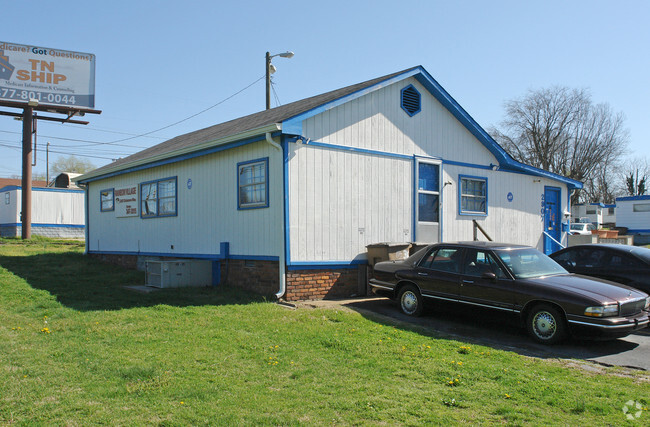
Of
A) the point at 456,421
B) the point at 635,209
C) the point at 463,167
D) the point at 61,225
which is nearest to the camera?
the point at 456,421

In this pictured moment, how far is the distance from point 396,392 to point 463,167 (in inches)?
414

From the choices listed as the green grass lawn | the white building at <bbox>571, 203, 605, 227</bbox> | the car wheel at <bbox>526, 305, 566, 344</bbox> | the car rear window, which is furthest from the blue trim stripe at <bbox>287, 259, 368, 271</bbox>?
the white building at <bbox>571, 203, 605, 227</bbox>

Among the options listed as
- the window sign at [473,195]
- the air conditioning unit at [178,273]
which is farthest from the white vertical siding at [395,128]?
the air conditioning unit at [178,273]

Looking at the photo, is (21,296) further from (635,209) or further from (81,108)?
(635,209)

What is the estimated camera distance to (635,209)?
3928 centimetres

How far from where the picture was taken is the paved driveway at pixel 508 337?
23.3ft

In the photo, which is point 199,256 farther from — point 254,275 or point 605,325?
point 605,325

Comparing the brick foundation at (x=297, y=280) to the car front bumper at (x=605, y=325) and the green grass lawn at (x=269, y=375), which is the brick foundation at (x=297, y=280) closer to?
the green grass lawn at (x=269, y=375)

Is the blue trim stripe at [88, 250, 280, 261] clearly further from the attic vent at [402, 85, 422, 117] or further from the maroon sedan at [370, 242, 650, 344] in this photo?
the attic vent at [402, 85, 422, 117]

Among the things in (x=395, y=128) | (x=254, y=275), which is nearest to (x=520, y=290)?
(x=254, y=275)

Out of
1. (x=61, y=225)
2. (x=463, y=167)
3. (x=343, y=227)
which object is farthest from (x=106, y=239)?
(x=61, y=225)

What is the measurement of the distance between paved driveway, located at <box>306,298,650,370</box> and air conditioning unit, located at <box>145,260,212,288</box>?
366 cm

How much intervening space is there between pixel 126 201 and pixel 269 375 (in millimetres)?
12748

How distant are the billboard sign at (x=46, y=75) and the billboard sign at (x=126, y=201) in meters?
12.0
